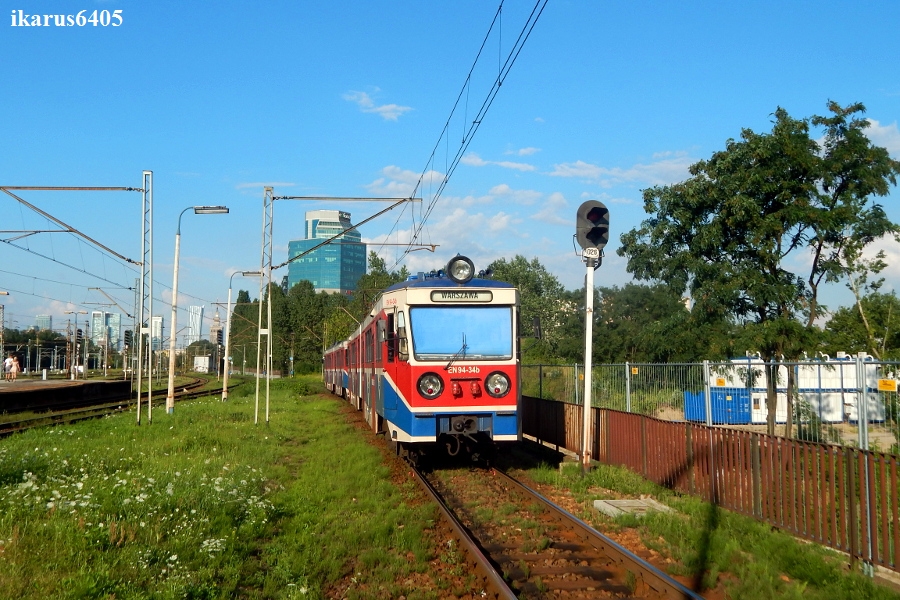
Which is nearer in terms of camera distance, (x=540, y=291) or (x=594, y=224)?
(x=594, y=224)

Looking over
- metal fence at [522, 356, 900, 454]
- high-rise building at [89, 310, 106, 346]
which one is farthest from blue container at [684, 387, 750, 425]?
high-rise building at [89, 310, 106, 346]

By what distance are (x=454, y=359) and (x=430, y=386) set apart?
59cm

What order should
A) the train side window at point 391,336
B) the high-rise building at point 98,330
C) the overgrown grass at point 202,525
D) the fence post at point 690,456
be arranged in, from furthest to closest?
the high-rise building at point 98,330
the train side window at point 391,336
the fence post at point 690,456
the overgrown grass at point 202,525

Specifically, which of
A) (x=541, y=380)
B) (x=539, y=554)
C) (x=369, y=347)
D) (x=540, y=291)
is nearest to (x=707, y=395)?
(x=539, y=554)

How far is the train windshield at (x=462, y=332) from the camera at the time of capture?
12633 millimetres

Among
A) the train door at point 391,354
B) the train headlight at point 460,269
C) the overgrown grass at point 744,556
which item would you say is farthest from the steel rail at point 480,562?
the train headlight at point 460,269

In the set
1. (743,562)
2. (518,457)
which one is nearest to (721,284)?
(518,457)

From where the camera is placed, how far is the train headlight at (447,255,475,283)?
42.9ft

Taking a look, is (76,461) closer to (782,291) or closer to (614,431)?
(614,431)

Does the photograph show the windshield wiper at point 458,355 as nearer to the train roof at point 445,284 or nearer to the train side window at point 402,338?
the train side window at point 402,338

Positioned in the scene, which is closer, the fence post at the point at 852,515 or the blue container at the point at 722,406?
the fence post at the point at 852,515

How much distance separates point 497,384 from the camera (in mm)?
12664

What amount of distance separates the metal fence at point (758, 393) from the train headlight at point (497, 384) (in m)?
3.47

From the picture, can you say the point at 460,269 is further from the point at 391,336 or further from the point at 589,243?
the point at 589,243
